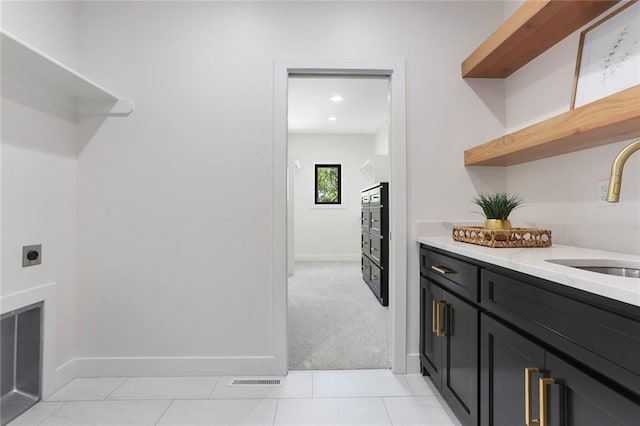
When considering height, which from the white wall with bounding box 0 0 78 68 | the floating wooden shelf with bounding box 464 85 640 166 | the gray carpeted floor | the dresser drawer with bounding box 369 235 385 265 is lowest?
the gray carpeted floor

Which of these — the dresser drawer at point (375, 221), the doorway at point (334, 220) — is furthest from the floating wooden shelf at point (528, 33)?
the dresser drawer at point (375, 221)

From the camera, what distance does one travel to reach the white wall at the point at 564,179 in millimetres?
1320

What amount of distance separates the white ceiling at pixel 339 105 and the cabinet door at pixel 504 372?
2467mm

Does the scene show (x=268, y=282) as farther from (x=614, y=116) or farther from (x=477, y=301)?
(x=614, y=116)

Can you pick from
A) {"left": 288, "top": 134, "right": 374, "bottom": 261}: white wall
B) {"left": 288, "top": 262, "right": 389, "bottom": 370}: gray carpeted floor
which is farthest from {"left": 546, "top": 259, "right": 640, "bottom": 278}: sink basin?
{"left": 288, "top": 134, "right": 374, "bottom": 261}: white wall

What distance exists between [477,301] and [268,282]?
1.22 m

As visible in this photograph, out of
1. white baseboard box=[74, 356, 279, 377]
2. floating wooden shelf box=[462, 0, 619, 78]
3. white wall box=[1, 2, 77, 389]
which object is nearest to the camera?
floating wooden shelf box=[462, 0, 619, 78]

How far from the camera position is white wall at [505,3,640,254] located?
1.32m

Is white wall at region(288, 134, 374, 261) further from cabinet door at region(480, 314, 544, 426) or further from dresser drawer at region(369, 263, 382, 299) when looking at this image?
cabinet door at region(480, 314, 544, 426)

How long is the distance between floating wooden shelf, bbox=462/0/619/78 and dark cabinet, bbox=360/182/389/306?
1.65m

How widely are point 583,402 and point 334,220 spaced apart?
227 inches

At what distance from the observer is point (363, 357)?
7.27ft

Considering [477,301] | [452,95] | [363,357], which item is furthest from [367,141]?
[477,301]

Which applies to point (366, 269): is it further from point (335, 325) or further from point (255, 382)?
point (255, 382)
